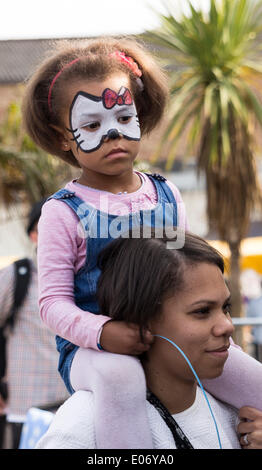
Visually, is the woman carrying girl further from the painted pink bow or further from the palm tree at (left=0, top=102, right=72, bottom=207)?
the palm tree at (left=0, top=102, right=72, bottom=207)

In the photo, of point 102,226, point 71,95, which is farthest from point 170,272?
point 71,95

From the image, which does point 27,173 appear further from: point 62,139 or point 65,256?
point 65,256

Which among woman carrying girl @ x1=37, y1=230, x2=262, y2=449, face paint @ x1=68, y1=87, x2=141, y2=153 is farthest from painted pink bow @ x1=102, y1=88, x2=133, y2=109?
woman carrying girl @ x1=37, y1=230, x2=262, y2=449

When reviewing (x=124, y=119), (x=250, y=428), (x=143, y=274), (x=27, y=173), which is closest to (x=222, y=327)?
(x=143, y=274)

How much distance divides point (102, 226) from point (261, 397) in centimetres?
66

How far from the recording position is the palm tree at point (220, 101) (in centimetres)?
831

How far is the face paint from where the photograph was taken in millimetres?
1913

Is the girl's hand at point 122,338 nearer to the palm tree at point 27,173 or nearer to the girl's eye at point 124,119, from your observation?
the girl's eye at point 124,119

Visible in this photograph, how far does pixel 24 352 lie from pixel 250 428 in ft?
7.93

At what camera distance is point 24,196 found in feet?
29.6

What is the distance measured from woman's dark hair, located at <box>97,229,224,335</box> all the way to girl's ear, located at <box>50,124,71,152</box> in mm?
469

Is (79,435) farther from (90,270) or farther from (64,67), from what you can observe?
(64,67)

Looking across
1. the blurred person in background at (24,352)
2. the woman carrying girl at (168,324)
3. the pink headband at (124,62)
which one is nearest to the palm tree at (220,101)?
the blurred person in background at (24,352)

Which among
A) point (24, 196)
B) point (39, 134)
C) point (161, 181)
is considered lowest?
point (161, 181)
